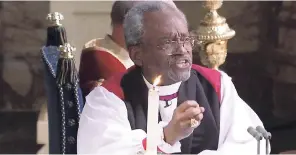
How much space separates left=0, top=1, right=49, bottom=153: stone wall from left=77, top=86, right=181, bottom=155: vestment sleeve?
2.04 meters

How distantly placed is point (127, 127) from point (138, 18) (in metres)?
0.21

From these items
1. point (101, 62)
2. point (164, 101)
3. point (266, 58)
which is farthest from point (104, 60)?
point (266, 58)

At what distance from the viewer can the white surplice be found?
150 centimetres

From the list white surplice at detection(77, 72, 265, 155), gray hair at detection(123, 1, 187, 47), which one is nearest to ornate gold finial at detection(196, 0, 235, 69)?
white surplice at detection(77, 72, 265, 155)

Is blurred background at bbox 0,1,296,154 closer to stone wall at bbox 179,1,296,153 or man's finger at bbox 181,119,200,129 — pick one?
stone wall at bbox 179,1,296,153

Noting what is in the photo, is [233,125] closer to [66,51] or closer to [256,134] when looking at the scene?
[256,134]

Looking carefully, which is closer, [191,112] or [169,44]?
[191,112]

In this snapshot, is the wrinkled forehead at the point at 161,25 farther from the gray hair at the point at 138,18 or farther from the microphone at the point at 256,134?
the microphone at the point at 256,134

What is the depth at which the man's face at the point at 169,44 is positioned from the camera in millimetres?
1488

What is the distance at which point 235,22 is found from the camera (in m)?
3.74

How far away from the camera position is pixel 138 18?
1.51 meters

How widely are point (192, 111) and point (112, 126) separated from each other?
0.20m

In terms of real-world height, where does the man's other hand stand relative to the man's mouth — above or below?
below

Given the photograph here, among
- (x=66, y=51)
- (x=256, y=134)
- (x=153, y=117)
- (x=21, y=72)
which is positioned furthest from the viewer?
(x=21, y=72)
